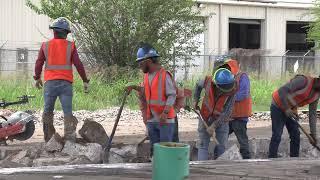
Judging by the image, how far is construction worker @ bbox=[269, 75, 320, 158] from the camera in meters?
8.25

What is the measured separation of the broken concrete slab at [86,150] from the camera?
8547 mm

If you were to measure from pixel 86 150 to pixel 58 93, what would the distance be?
1.04m

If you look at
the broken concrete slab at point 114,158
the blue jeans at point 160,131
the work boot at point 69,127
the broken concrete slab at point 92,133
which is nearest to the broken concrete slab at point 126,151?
the broken concrete slab at point 114,158

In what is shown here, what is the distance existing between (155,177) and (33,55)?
18.9 m

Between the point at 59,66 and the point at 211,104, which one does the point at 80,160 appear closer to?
the point at 59,66

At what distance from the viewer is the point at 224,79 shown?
24.9 ft

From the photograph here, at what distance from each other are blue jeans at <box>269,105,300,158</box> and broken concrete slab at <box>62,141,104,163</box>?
2.44 meters

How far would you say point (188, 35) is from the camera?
19.4 m

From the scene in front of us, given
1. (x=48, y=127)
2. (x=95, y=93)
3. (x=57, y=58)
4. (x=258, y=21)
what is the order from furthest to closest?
(x=258, y=21) → (x=95, y=93) → (x=48, y=127) → (x=57, y=58)

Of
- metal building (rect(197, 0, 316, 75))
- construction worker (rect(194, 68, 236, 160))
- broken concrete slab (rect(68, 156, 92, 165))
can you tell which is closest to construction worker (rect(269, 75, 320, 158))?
construction worker (rect(194, 68, 236, 160))

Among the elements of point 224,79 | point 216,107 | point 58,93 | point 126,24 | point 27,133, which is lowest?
point 27,133

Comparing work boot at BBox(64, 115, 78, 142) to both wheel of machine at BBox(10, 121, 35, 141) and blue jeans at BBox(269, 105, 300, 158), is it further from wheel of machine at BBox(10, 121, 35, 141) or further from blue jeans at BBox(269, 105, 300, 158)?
blue jeans at BBox(269, 105, 300, 158)

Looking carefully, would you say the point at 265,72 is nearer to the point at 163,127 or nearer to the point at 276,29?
the point at 276,29

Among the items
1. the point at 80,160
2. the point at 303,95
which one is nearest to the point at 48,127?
the point at 80,160
